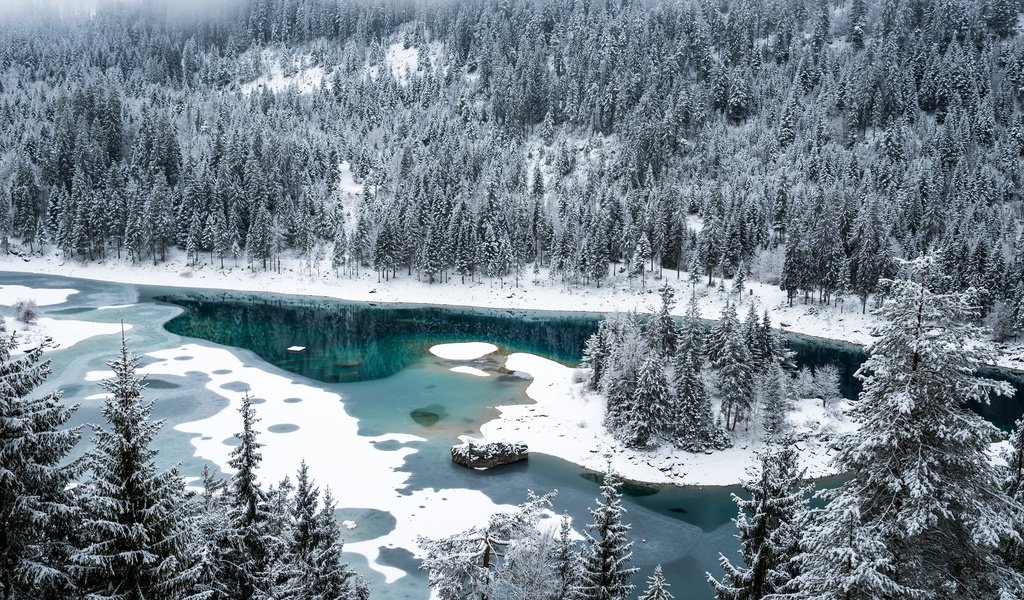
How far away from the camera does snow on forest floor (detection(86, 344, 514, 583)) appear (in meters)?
44.9

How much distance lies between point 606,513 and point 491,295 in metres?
105

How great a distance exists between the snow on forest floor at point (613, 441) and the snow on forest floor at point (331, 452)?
8.79 metres

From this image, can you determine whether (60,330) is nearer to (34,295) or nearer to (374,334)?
(34,295)

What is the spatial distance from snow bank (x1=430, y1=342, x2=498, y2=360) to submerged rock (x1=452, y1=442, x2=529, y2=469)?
108 feet

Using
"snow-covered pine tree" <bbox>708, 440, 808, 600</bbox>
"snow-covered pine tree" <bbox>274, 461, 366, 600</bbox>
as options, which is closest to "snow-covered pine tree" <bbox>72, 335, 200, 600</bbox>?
"snow-covered pine tree" <bbox>274, 461, 366, 600</bbox>

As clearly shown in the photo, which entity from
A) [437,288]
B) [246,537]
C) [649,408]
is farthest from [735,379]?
[437,288]

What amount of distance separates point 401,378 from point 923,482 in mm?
70299

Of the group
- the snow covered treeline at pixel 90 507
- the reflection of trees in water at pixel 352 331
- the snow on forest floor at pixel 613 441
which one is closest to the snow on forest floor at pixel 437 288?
the reflection of trees in water at pixel 352 331

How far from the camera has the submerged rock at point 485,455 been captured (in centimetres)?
5397

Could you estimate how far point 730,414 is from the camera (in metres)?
63.1

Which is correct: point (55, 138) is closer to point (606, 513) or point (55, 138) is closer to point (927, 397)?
point (606, 513)

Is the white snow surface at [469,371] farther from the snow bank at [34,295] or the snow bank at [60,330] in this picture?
the snow bank at [34,295]

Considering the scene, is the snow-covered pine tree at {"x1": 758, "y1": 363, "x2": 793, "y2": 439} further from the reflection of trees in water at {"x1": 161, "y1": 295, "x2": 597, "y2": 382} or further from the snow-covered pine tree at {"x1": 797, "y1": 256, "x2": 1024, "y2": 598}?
the snow-covered pine tree at {"x1": 797, "y1": 256, "x2": 1024, "y2": 598}

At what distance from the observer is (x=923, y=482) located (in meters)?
11.6
